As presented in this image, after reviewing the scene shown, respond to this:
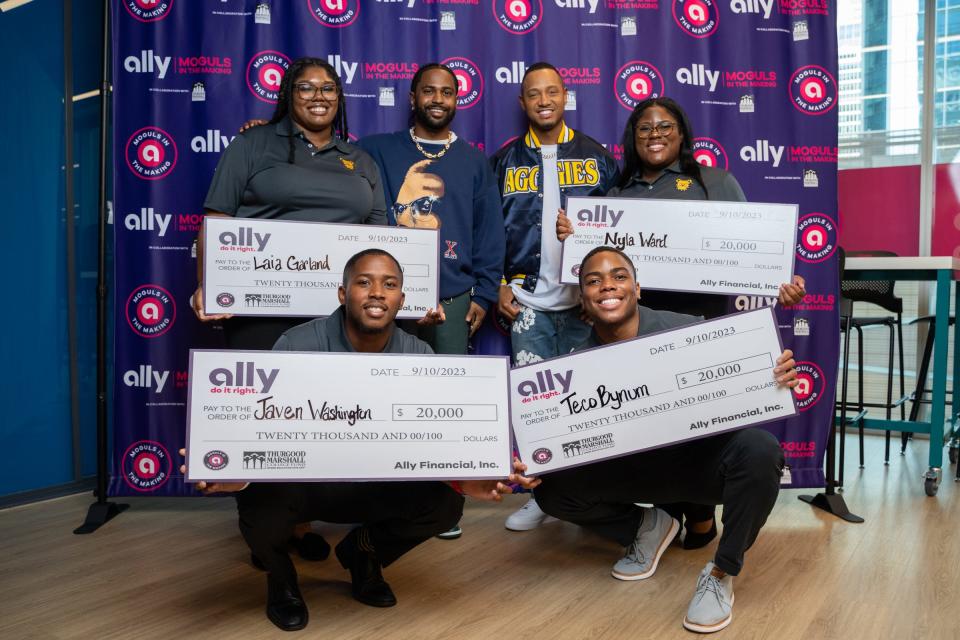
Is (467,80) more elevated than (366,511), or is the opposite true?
(467,80)

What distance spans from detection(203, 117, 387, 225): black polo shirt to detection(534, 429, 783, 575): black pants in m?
1.20

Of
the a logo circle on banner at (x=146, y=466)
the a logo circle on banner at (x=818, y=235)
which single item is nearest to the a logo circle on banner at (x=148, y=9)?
the a logo circle on banner at (x=146, y=466)

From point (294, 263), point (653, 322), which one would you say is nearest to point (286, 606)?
point (294, 263)

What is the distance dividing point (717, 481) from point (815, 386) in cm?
152

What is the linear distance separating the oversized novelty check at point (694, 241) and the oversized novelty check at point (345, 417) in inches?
38.4

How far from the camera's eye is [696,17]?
3.47 metres

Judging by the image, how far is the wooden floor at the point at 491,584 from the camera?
2.12 metres

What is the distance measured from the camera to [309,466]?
1964mm

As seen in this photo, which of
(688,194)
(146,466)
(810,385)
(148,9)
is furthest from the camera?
(810,385)

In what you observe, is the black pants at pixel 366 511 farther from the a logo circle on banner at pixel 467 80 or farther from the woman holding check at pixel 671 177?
the a logo circle on banner at pixel 467 80

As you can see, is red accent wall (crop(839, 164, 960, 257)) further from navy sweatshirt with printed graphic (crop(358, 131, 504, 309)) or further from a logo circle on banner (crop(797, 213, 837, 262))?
navy sweatshirt with printed graphic (crop(358, 131, 504, 309))

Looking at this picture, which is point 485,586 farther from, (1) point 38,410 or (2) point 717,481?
(1) point 38,410

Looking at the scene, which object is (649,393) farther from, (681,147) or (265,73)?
(265,73)

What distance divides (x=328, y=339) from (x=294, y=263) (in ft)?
1.71
